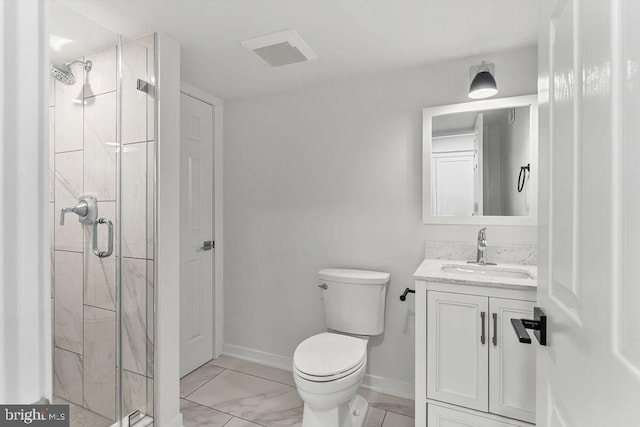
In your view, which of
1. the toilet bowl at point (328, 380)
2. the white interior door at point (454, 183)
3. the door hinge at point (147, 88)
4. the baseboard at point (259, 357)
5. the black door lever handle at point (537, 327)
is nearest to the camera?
the black door lever handle at point (537, 327)

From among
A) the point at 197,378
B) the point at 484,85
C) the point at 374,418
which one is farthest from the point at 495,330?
the point at 197,378

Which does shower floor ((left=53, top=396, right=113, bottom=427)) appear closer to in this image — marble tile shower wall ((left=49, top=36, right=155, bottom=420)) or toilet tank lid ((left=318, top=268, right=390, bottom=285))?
marble tile shower wall ((left=49, top=36, right=155, bottom=420))

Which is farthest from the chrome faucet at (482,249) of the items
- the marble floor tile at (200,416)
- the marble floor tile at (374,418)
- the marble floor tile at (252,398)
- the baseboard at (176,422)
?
the baseboard at (176,422)

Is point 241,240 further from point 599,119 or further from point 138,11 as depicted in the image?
point 599,119

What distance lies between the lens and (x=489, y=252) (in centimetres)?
199

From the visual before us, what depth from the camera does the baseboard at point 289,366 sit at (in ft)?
7.23

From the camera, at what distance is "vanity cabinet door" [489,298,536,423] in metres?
1.44

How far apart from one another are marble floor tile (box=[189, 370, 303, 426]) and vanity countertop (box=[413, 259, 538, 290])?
1.20m

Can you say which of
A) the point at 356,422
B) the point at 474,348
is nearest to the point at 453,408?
the point at 474,348

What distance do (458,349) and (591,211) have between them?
125cm

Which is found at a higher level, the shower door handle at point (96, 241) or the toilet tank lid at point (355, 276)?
the shower door handle at point (96, 241)

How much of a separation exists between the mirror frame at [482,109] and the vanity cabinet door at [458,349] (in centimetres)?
66

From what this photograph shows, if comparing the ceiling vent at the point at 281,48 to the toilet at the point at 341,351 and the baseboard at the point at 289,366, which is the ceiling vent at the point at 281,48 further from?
the baseboard at the point at 289,366

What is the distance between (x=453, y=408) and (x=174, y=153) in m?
1.98
